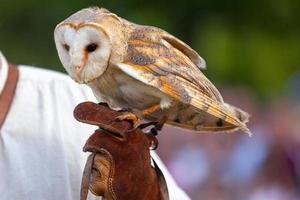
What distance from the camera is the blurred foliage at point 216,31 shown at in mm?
5164

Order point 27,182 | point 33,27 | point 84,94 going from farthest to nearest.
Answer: point 33,27, point 84,94, point 27,182

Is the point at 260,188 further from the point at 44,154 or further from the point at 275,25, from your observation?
the point at 275,25

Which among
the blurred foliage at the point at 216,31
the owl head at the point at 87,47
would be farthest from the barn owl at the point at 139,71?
the blurred foliage at the point at 216,31

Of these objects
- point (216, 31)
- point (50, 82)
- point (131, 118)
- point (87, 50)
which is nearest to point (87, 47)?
point (87, 50)

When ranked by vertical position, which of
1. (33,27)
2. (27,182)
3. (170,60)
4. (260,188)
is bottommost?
(33,27)

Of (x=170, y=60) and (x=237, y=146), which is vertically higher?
(x=170, y=60)

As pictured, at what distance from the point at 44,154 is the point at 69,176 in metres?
0.06

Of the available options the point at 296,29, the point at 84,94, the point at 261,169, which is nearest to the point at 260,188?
the point at 261,169

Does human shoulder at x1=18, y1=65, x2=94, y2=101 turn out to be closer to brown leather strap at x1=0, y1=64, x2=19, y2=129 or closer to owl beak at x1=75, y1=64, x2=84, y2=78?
brown leather strap at x1=0, y1=64, x2=19, y2=129

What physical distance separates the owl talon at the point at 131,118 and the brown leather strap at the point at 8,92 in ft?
1.40

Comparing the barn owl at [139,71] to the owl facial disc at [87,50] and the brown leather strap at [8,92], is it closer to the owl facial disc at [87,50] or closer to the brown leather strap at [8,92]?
the owl facial disc at [87,50]

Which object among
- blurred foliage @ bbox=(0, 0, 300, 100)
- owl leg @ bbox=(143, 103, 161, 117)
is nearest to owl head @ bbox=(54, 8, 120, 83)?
owl leg @ bbox=(143, 103, 161, 117)

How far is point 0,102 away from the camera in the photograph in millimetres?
2156

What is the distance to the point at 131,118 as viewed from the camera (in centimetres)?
177
